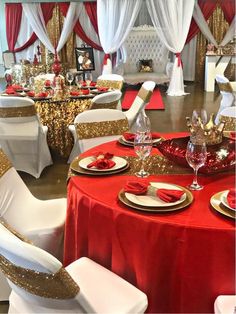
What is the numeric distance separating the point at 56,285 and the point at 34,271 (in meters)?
0.09

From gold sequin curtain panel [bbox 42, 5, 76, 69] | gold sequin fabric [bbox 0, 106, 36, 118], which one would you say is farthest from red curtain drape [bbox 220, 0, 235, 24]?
gold sequin fabric [bbox 0, 106, 36, 118]

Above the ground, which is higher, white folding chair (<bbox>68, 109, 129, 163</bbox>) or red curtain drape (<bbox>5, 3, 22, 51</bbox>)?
red curtain drape (<bbox>5, 3, 22, 51</bbox>)

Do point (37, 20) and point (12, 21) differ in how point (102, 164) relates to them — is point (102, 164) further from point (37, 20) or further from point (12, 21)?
point (12, 21)

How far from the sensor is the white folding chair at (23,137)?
379 cm

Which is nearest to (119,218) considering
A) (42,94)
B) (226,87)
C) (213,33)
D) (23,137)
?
(23,137)

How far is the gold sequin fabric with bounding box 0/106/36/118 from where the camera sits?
12.3 feet

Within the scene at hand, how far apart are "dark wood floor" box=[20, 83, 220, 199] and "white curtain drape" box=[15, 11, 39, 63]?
372 cm

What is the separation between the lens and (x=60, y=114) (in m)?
4.18

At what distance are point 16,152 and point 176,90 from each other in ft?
17.2

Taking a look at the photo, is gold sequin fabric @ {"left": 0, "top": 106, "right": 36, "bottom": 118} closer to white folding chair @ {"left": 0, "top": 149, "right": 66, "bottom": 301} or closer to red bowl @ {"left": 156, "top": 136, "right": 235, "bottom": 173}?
white folding chair @ {"left": 0, "top": 149, "right": 66, "bottom": 301}

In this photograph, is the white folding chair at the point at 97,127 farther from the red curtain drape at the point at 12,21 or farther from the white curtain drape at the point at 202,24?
the red curtain drape at the point at 12,21

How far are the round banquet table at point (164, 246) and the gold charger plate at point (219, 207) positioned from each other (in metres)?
0.02

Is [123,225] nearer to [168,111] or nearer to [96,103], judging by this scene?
[96,103]

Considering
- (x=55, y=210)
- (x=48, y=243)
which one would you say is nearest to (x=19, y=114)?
(x=55, y=210)
